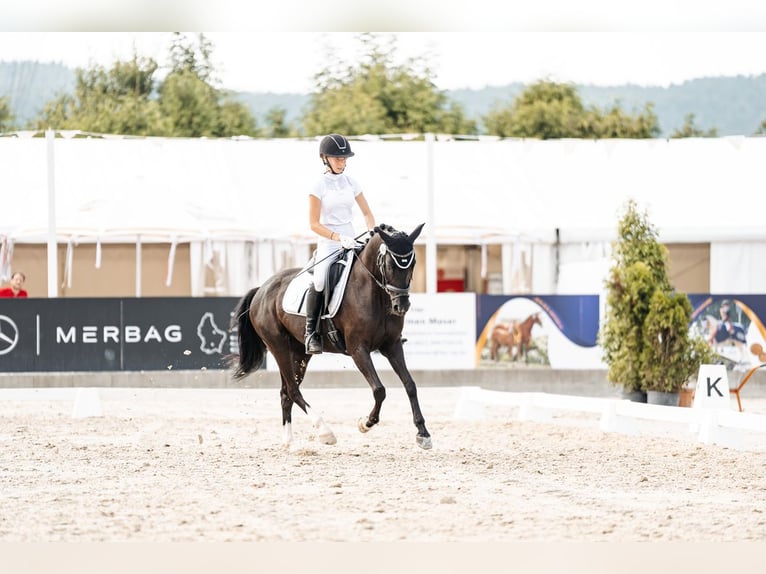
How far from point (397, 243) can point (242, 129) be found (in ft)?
125

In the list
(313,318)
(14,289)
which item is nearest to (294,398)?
(313,318)

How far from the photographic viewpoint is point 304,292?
961 centimetres

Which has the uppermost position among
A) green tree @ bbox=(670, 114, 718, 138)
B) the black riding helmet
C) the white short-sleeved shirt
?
green tree @ bbox=(670, 114, 718, 138)

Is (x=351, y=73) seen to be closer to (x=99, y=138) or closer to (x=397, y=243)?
(x=99, y=138)

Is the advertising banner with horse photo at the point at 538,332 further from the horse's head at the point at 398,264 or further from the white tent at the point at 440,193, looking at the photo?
the horse's head at the point at 398,264

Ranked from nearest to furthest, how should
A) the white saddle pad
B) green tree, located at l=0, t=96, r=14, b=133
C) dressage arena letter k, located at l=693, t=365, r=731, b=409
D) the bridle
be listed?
the bridle
the white saddle pad
dressage arena letter k, located at l=693, t=365, r=731, b=409
green tree, located at l=0, t=96, r=14, b=133

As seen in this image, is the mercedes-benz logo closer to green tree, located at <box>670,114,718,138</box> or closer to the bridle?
the bridle

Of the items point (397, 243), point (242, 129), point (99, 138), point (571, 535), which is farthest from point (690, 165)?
point (242, 129)

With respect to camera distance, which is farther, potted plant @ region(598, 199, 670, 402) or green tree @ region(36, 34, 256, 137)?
green tree @ region(36, 34, 256, 137)

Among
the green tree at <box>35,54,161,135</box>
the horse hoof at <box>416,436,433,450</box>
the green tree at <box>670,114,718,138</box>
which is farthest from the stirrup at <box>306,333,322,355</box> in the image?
A: the green tree at <box>670,114,718,138</box>

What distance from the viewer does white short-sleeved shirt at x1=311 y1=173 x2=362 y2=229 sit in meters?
9.30

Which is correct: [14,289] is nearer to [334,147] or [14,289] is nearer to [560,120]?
[334,147]

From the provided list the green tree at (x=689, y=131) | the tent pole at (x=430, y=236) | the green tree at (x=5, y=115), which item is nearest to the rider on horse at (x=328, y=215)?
the tent pole at (x=430, y=236)

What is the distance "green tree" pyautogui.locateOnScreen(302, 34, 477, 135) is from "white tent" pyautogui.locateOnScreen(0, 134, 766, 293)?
63.4 feet
